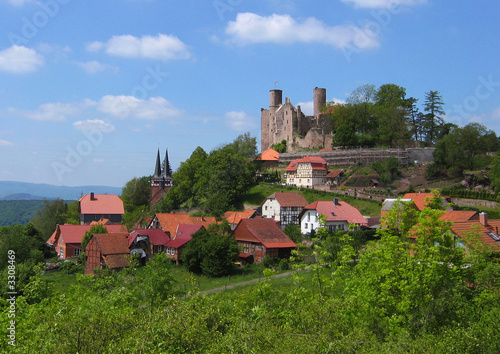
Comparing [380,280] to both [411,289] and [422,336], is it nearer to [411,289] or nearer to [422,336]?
[411,289]

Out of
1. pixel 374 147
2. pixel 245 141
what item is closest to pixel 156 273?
pixel 374 147

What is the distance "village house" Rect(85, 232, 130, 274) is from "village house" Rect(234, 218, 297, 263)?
1058 cm

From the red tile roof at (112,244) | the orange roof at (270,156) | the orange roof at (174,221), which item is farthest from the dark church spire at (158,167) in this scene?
the red tile roof at (112,244)

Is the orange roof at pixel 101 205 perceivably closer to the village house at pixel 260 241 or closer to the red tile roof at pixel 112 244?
the red tile roof at pixel 112 244

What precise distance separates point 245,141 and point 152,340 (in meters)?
72.9

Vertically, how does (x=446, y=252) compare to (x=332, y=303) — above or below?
above

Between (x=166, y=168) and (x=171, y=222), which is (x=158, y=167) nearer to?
(x=166, y=168)

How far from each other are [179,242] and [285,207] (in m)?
12.9

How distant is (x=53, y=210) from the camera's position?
253ft

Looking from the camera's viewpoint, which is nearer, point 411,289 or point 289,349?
point 289,349

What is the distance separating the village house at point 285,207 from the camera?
172 ft

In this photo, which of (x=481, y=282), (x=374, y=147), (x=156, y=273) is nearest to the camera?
(x=481, y=282)

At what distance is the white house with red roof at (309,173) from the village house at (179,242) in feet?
68.2

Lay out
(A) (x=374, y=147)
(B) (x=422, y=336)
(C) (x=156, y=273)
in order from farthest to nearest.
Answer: (A) (x=374, y=147), (C) (x=156, y=273), (B) (x=422, y=336)
